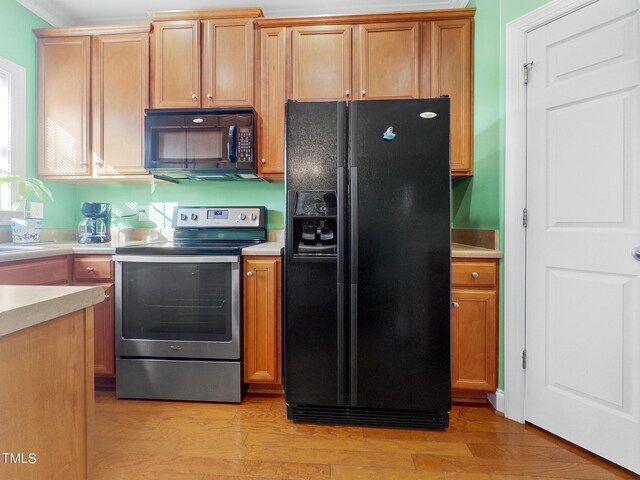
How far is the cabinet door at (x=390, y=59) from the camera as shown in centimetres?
215

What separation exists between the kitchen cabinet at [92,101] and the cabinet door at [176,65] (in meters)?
0.10

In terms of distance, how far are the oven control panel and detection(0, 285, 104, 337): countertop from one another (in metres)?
1.74

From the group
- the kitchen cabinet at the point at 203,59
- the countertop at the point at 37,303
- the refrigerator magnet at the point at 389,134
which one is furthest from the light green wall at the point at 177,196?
the countertop at the point at 37,303

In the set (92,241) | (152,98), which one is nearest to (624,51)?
(152,98)

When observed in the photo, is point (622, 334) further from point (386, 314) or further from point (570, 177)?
point (386, 314)

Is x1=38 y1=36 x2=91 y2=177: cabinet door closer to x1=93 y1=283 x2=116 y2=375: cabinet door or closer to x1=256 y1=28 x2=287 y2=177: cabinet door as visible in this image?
x1=93 y1=283 x2=116 y2=375: cabinet door

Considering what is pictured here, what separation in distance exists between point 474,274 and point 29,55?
3.31m

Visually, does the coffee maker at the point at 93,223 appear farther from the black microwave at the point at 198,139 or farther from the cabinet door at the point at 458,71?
the cabinet door at the point at 458,71

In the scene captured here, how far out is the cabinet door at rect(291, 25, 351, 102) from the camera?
218 cm

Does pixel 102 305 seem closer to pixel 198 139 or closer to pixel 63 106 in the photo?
pixel 198 139

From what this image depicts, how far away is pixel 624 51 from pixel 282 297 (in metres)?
1.98

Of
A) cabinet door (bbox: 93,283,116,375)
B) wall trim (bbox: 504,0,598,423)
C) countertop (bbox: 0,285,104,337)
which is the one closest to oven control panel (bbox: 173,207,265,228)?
cabinet door (bbox: 93,283,116,375)

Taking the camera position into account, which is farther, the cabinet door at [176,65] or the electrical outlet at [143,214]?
the electrical outlet at [143,214]

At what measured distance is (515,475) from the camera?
139 cm
